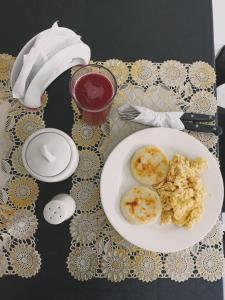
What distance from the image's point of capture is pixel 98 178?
0.96 m

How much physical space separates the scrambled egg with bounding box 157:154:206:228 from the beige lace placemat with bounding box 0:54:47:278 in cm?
32

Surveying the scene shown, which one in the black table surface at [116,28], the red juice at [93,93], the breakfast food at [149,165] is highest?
the black table surface at [116,28]

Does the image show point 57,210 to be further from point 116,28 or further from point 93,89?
point 116,28

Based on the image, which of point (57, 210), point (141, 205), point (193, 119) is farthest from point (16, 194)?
point (193, 119)

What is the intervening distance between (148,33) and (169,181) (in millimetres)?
410

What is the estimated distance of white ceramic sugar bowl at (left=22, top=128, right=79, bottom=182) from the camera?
82cm

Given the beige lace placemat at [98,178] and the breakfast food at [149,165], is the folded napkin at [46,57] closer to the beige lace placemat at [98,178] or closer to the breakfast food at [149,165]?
the beige lace placemat at [98,178]

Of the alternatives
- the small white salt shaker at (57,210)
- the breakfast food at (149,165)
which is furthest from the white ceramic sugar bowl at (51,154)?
the breakfast food at (149,165)

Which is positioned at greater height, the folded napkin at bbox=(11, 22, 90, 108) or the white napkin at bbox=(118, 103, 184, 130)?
the folded napkin at bbox=(11, 22, 90, 108)

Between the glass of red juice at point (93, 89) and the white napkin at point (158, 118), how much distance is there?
3.3 inches

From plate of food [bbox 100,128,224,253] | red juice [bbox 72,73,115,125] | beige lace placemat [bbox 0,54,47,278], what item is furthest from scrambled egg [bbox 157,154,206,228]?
beige lace placemat [bbox 0,54,47,278]

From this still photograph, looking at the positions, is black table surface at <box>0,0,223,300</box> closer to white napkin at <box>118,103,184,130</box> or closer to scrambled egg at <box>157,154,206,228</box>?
white napkin at <box>118,103,184,130</box>

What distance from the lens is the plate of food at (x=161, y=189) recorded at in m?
0.89

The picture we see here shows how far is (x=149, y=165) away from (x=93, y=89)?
229 millimetres
